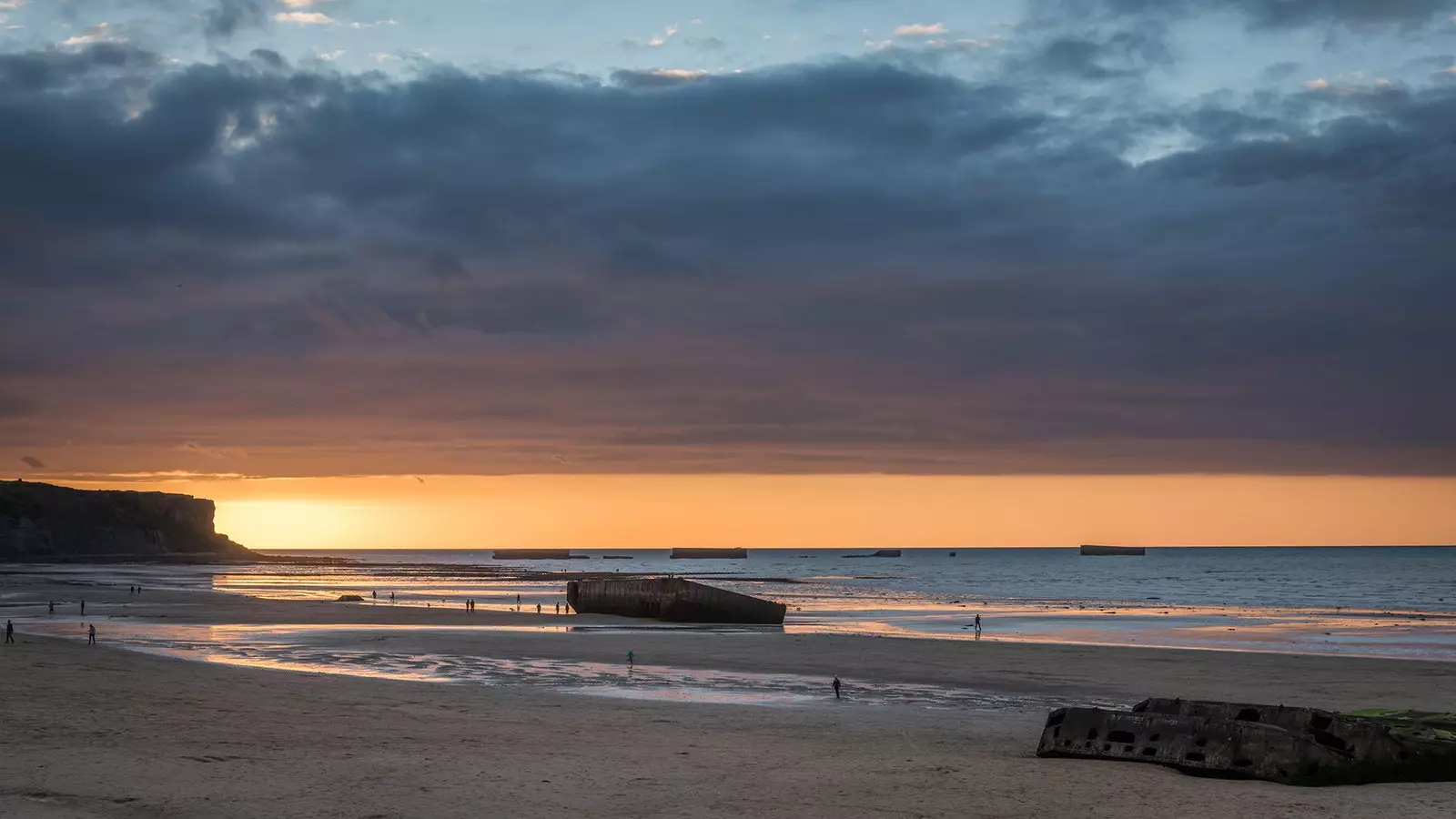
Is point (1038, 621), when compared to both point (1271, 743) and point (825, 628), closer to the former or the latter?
point (825, 628)

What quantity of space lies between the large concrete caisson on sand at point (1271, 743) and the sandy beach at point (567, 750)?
0.43 metres

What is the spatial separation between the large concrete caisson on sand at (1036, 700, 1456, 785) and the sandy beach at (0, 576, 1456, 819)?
1.40 feet

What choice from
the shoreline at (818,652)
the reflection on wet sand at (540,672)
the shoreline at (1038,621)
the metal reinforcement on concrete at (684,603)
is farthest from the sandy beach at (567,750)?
the metal reinforcement on concrete at (684,603)

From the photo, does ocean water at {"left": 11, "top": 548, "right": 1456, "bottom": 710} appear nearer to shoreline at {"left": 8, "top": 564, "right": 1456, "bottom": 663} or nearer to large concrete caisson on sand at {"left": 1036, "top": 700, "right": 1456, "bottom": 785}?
shoreline at {"left": 8, "top": 564, "right": 1456, "bottom": 663}

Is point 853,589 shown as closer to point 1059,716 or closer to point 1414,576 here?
point 1414,576

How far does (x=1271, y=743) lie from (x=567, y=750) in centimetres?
1076

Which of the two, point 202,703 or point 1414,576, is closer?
point 202,703

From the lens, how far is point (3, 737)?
18.4 m

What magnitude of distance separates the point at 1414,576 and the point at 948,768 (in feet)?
557

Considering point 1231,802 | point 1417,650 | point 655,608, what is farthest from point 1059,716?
point 655,608

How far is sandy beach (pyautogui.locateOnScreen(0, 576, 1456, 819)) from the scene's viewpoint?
15250mm

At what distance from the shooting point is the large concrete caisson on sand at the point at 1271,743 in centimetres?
1766

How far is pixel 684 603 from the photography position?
65.9 metres

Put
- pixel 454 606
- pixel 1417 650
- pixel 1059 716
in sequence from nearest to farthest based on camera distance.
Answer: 1. pixel 1059 716
2. pixel 1417 650
3. pixel 454 606
